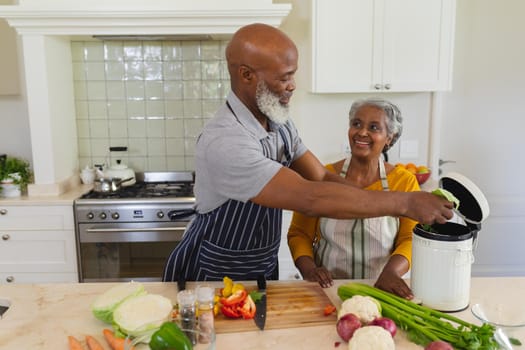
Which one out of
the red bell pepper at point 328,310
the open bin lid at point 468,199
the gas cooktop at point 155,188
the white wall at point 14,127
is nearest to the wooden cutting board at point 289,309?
the red bell pepper at point 328,310

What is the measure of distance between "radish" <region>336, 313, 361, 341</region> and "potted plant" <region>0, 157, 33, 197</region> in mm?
2407

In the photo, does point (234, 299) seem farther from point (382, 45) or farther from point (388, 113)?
point (382, 45)

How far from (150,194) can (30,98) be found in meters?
0.89

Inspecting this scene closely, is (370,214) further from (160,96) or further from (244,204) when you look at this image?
(160,96)

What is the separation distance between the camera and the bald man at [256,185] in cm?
138

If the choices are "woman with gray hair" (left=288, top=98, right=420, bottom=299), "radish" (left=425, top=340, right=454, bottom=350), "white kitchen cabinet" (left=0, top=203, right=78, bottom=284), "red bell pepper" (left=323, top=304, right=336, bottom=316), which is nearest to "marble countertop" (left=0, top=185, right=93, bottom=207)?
"white kitchen cabinet" (left=0, top=203, right=78, bottom=284)

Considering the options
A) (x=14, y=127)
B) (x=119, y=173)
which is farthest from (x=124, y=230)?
(x=14, y=127)

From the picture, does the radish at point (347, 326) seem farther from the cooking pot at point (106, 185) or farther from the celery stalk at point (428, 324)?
the cooking pot at point (106, 185)

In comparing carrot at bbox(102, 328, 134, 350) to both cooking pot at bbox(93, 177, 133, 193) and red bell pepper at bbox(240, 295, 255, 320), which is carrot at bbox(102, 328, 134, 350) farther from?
cooking pot at bbox(93, 177, 133, 193)

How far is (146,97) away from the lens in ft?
11.2

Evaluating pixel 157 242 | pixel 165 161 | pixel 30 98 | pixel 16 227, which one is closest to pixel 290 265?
pixel 157 242

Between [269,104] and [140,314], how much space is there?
72 centimetres

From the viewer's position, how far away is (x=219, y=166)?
1445 mm

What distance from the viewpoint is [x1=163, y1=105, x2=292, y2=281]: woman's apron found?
65.3 inches
